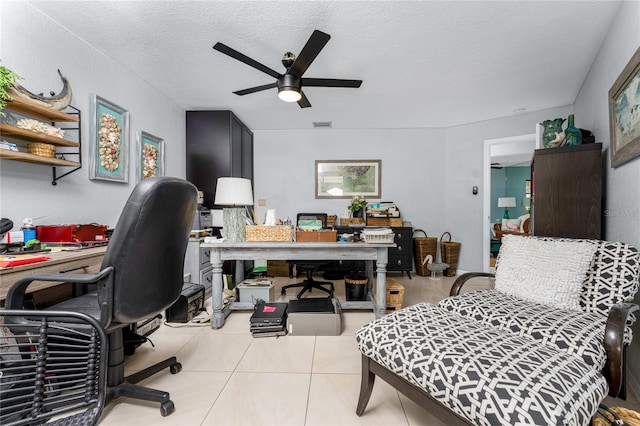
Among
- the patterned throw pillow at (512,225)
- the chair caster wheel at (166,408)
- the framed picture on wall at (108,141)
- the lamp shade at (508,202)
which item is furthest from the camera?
the lamp shade at (508,202)

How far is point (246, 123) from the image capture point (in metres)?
4.29

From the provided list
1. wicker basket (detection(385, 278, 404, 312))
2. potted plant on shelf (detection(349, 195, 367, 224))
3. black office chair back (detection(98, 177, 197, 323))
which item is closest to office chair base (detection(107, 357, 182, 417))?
black office chair back (detection(98, 177, 197, 323))

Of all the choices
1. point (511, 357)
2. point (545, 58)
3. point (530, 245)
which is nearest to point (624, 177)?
point (530, 245)

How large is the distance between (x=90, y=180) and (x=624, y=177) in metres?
4.13

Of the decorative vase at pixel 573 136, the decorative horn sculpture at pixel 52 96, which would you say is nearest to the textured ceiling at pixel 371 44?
the decorative horn sculpture at pixel 52 96

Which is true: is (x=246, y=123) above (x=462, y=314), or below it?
above

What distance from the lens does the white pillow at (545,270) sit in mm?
1532

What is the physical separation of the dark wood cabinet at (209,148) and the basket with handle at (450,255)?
355cm

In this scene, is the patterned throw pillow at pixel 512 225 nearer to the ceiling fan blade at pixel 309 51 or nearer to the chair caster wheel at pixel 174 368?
the ceiling fan blade at pixel 309 51

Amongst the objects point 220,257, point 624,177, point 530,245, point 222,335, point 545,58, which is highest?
point 545,58

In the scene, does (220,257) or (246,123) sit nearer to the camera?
(220,257)

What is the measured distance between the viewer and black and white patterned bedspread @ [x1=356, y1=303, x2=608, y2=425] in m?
0.83

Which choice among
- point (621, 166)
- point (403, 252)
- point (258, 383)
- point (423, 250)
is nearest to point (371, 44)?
point (621, 166)

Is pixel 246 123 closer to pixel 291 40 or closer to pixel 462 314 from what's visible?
pixel 291 40
